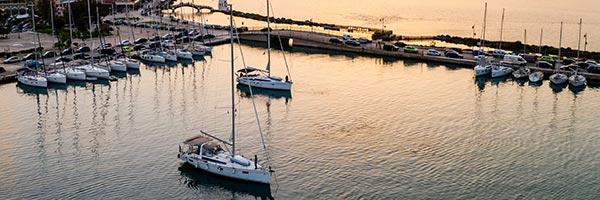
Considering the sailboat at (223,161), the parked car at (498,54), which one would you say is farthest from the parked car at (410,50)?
the sailboat at (223,161)

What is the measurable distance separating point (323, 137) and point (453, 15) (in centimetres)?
6448

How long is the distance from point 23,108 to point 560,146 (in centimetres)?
2672

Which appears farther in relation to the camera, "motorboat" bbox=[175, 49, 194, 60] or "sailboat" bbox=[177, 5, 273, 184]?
"motorboat" bbox=[175, 49, 194, 60]

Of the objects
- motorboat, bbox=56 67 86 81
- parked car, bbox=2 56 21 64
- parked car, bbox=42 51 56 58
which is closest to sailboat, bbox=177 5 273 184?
motorboat, bbox=56 67 86 81

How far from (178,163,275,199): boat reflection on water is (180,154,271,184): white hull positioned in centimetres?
21

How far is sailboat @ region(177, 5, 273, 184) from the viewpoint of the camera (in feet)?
83.2

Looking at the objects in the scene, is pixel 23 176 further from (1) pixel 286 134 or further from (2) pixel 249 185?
(1) pixel 286 134

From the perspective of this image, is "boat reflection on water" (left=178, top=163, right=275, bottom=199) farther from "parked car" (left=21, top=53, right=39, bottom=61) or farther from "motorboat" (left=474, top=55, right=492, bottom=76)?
"motorboat" (left=474, top=55, right=492, bottom=76)

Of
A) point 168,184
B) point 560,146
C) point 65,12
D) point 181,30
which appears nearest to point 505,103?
point 560,146

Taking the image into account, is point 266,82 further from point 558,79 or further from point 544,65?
point 544,65

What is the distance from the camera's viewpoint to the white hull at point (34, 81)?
41469mm

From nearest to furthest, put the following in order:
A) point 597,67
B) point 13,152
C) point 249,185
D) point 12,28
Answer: point 249,185
point 13,152
point 597,67
point 12,28

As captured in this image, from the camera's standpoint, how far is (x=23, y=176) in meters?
26.6

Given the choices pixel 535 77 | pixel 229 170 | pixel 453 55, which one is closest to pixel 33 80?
pixel 229 170
